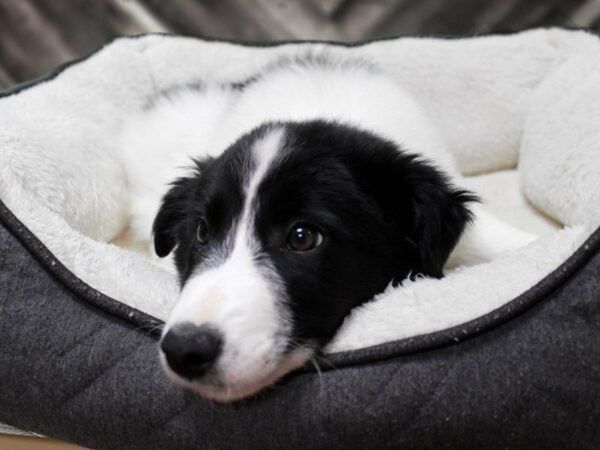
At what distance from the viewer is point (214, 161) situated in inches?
73.9

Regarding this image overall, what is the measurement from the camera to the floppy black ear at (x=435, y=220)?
1666 millimetres

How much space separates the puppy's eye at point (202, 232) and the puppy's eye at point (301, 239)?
23cm

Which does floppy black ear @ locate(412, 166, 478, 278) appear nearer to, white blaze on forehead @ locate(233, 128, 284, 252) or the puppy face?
the puppy face

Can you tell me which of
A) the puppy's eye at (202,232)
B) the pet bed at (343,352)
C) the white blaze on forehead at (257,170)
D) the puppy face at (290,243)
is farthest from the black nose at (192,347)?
the puppy's eye at (202,232)

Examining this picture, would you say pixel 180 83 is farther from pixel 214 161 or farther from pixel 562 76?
pixel 562 76

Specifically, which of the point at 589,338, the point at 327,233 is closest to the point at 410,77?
the point at 327,233

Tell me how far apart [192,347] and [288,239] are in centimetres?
39

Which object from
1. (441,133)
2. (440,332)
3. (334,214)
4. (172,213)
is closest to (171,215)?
(172,213)

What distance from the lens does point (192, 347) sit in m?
1.28

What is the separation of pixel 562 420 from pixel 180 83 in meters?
2.35

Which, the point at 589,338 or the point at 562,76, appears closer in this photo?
the point at 589,338

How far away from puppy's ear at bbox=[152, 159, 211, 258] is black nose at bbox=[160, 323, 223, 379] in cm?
67

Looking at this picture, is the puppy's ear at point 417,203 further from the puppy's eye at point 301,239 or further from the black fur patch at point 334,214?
the puppy's eye at point 301,239

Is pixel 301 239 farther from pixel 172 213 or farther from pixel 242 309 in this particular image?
pixel 172 213
